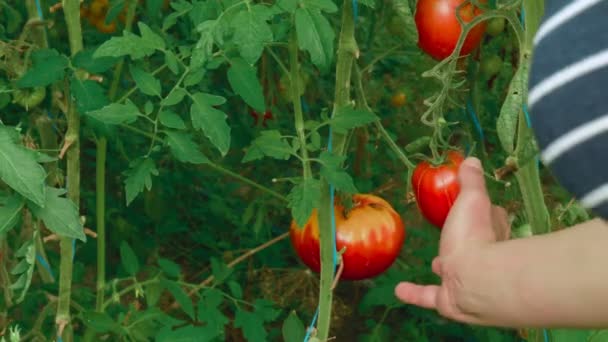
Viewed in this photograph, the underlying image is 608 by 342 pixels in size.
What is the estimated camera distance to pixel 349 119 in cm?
127

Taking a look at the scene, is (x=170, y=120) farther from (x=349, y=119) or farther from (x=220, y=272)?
(x=220, y=272)

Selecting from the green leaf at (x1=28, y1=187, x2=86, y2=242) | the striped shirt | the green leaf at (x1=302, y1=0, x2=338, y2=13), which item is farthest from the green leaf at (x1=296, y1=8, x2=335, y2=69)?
the striped shirt

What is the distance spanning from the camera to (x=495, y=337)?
1774 millimetres

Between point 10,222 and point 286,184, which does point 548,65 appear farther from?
point 286,184

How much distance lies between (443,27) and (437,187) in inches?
8.6

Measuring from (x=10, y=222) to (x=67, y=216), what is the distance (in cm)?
8

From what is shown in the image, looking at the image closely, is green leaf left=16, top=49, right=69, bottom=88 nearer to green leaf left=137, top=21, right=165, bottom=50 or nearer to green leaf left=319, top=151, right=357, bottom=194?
green leaf left=137, top=21, right=165, bottom=50

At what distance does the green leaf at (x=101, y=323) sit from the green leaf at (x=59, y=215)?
0.33m

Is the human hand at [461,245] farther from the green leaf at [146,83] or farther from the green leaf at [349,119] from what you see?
the green leaf at [146,83]

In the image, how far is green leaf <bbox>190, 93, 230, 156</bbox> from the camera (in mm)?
1226

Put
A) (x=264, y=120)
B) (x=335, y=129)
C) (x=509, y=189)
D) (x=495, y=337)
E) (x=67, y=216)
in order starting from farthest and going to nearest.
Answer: (x=264, y=120) → (x=495, y=337) → (x=509, y=189) → (x=335, y=129) → (x=67, y=216)

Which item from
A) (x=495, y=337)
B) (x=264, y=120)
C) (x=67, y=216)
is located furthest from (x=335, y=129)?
(x=264, y=120)

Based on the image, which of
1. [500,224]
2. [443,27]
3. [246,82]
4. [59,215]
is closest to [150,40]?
[246,82]

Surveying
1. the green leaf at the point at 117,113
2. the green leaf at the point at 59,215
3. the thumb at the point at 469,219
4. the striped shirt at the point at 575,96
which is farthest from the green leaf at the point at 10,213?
the striped shirt at the point at 575,96
